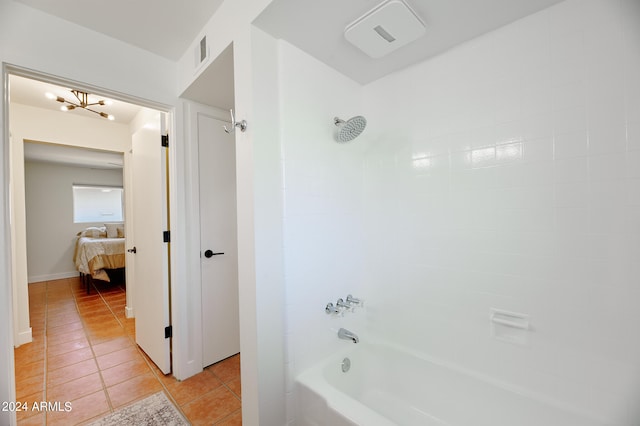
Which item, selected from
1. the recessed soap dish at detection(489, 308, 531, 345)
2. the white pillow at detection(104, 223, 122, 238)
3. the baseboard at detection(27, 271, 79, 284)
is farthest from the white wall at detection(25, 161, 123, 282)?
the recessed soap dish at detection(489, 308, 531, 345)

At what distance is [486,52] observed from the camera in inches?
55.0

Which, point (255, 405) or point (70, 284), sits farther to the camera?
point (70, 284)

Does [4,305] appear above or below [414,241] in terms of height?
below

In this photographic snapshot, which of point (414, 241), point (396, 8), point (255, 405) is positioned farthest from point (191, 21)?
point (255, 405)

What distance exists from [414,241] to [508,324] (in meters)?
0.65

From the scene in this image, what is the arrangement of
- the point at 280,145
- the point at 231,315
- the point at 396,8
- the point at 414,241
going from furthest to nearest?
1. the point at 231,315
2. the point at 414,241
3. the point at 280,145
4. the point at 396,8

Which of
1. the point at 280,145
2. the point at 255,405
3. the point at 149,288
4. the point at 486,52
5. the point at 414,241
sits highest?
the point at 486,52

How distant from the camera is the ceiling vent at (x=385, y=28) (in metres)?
1.17

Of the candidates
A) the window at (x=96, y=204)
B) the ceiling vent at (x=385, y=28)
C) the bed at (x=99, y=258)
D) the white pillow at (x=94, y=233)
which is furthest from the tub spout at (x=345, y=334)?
the window at (x=96, y=204)

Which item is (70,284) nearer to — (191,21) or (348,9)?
(191,21)

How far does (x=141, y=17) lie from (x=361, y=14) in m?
1.33

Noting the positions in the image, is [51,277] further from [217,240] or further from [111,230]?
[217,240]

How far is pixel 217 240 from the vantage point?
224 cm

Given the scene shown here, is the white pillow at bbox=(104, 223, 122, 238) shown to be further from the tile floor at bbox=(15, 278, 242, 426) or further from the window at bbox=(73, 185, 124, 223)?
the tile floor at bbox=(15, 278, 242, 426)
